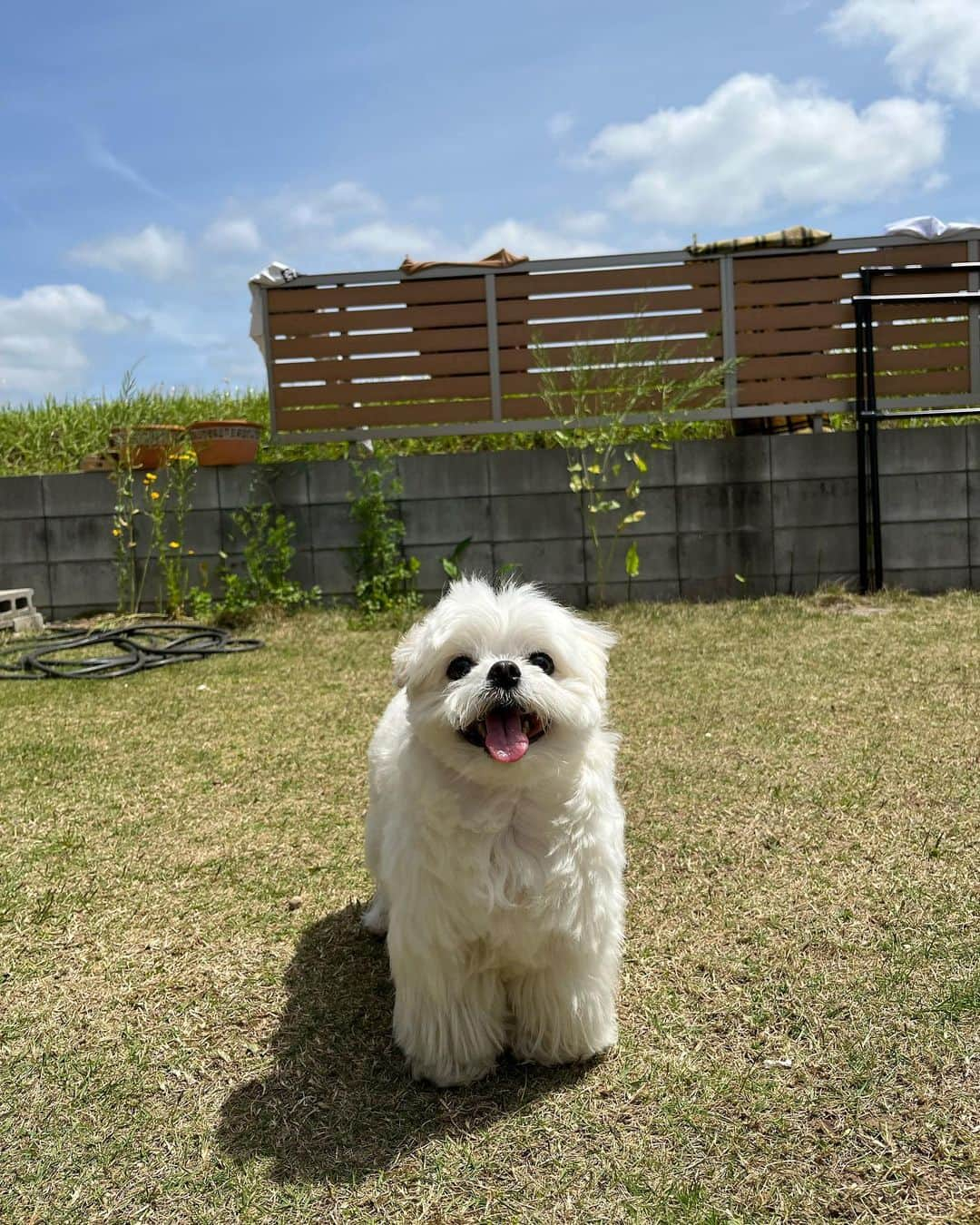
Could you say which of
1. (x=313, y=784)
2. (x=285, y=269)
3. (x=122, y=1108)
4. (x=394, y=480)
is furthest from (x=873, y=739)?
(x=285, y=269)

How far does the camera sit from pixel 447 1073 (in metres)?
2.12

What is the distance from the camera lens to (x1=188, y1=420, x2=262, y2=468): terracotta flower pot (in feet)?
26.8

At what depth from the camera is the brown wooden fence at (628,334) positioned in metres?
8.24

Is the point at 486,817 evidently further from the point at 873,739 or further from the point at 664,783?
the point at 873,739

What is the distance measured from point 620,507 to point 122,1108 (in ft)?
21.6

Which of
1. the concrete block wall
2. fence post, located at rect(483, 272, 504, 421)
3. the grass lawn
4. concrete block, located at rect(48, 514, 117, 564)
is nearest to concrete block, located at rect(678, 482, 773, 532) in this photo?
the concrete block wall

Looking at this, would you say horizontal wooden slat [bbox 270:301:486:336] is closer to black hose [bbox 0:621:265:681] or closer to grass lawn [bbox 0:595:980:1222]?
black hose [bbox 0:621:265:681]

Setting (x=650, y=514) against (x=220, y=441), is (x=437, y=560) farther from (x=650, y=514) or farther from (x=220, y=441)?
(x=220, y=441)

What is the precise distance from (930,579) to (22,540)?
779cm

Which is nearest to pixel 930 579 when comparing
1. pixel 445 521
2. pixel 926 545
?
pixel 926 545

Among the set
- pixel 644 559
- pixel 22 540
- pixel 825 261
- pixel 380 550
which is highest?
pixel 825 261

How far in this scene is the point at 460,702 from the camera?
6.32 feet

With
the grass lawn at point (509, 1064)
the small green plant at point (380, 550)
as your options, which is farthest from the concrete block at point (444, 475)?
the grass lawn at point (509, 1064)

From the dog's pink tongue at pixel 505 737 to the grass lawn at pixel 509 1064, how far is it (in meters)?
0.77
